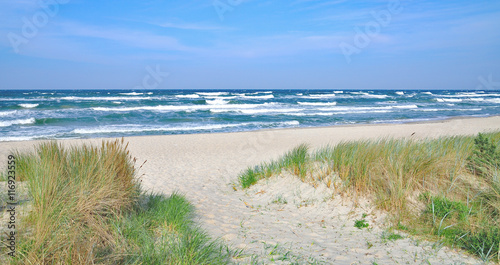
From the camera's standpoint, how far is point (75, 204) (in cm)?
374

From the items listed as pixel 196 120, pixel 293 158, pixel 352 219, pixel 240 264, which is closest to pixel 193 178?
pixel 293 158

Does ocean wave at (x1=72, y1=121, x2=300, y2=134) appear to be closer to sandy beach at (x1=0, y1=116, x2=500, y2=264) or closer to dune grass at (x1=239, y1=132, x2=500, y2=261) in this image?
sandy beach at (x1=0, y1=116, x2=500, y2=264)

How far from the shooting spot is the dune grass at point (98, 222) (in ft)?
9.77

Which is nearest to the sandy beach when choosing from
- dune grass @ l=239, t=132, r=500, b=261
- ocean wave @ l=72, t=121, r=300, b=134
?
dune grass @ l=239, t=132, r=500, b=261

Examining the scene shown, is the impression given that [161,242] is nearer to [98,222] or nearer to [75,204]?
[98,222]

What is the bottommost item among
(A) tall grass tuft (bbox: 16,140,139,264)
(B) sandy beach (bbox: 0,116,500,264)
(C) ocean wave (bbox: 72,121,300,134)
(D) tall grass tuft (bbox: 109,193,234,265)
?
(C) ocean wave (bbox: 72,121,300,134)

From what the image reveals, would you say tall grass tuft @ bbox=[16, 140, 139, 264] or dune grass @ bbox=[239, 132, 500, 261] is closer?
tall grass tuft @ bbox=[16, 140, 139, 264]

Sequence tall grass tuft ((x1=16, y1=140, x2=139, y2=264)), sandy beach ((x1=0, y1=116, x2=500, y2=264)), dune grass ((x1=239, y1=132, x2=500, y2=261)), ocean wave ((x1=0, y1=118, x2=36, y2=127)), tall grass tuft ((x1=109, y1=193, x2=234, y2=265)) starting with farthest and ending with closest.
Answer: ocean wave ((x1=0, y1=118, x2=36, y2=127)) < dune grass ((x1=239, y1=132, x2=500, y2=261)) < sandy beach ((x1=0, y1=116, x2=500, y2=264)) < tall grass tuft ((x1=109, y1=193, x2=234, y2=265)) < tall grass tuft ((x1=16, y1=140, x2=139, y2=264))

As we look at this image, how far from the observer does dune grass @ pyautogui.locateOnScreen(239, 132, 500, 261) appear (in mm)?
4355

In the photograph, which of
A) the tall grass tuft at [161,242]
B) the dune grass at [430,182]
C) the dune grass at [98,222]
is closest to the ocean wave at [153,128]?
the dune grass at [430,182]

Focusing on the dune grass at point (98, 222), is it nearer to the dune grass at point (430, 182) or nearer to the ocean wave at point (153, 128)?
the dune grass at point (430, 182)

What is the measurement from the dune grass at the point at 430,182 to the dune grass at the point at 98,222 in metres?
2.87

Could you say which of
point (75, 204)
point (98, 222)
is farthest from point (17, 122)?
point (98, 222)

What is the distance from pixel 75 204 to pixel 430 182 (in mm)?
5345
